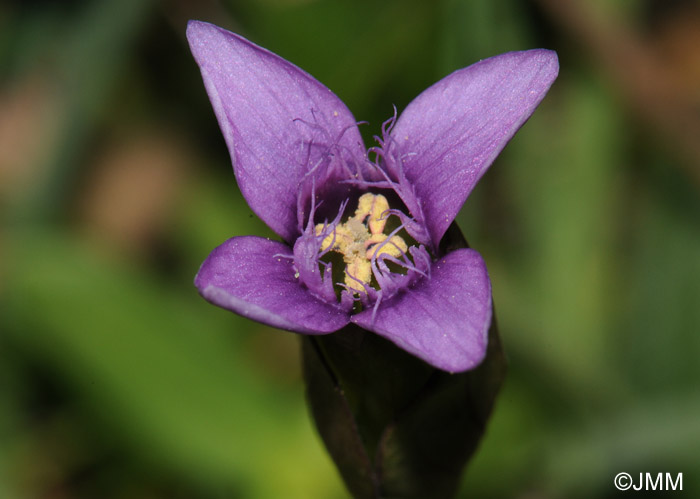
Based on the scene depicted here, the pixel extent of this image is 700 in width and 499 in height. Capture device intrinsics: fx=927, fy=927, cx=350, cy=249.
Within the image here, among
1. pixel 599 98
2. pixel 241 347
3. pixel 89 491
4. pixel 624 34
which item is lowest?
pixel 89 491

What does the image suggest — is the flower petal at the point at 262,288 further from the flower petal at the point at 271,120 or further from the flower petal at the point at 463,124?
the flower petal at the point at 463,124

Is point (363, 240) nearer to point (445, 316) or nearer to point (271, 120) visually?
point (271, 120)

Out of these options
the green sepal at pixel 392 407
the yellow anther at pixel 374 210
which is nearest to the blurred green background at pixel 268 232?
the green sepal at pixel 392 407

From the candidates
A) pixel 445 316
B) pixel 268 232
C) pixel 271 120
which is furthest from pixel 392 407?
pixel 268 232

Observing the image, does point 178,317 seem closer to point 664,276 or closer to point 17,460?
point 17,460

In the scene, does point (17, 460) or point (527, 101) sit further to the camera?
point (17, 460)

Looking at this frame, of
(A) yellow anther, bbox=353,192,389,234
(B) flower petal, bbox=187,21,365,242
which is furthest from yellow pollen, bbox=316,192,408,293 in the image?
(B) flower petal, bbox=187,21,365,242

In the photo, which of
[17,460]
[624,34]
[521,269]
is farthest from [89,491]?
[624,34]
